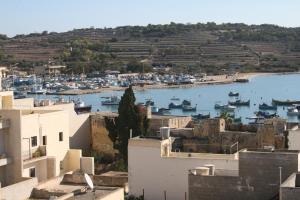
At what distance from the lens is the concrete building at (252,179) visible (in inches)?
484

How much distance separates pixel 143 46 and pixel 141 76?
27332mm

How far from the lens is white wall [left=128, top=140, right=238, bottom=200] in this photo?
52.4 ft

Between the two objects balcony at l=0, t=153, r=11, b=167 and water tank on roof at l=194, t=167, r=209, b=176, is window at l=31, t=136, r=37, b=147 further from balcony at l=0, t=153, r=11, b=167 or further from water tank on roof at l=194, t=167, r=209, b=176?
water tank on roof at l=194, t=167, r=209, b=176

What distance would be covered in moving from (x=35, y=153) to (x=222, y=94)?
8895 centimetres

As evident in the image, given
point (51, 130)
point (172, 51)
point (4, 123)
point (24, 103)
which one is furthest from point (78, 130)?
point (172, 51)

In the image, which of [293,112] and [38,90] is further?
[38,90]

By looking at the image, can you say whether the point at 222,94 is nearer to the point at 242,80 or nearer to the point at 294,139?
the point at 242,80

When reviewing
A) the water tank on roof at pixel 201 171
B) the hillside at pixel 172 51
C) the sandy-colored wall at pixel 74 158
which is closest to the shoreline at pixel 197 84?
the hillside at pixel 172 51

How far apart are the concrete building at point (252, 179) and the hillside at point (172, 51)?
393 feet

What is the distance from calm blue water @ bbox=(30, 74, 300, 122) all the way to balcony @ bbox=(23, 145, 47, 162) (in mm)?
57095

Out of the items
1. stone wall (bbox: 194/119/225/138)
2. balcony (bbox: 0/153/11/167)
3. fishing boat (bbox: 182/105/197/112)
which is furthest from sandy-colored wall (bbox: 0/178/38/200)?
fishing boat (bbox: 182/105/197/112)

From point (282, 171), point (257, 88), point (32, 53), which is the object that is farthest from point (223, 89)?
point (282, 171)

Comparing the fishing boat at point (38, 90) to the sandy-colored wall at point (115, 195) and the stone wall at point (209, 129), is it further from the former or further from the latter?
the sandy-colored wall at point (115, 195)

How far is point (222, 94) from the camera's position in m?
107
